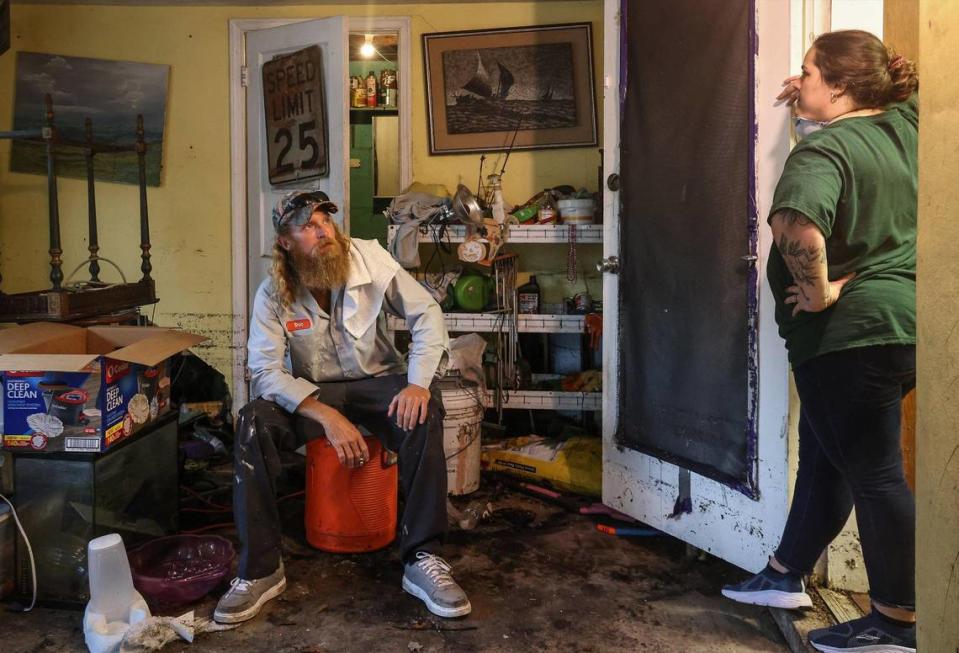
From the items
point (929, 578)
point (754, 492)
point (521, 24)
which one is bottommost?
point (754, 492)

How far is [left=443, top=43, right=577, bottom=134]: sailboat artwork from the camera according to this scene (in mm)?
4223

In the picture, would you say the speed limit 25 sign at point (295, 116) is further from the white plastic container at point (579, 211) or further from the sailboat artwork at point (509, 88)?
the white plastic container at point (579, 211)

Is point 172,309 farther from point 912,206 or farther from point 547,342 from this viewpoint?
point 912,206

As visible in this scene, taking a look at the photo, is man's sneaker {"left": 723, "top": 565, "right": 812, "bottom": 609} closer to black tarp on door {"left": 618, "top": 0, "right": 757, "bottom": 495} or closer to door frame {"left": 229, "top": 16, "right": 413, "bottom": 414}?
black tarp on door {"left": 618, "top": 0, "right": 757, "bottom": 495}

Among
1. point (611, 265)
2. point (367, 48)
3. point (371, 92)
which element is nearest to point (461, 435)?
point (611, 265)

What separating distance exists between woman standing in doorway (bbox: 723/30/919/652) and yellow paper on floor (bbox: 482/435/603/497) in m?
1.49

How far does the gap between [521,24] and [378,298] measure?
7.68 feet

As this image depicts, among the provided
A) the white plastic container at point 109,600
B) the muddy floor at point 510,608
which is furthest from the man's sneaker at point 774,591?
the white plastic container at point 109,600

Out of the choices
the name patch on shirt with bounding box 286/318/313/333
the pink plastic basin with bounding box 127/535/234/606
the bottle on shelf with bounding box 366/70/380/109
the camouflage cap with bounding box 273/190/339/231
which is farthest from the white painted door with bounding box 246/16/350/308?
the pink plastic basin with bounding box 127/535/234/606

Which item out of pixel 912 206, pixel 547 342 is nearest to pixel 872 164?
pixel 912 206

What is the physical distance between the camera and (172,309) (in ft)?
14.6

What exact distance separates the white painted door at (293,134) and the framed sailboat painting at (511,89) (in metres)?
0.64

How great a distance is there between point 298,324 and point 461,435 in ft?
3.27

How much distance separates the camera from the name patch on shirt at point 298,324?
256 cm
